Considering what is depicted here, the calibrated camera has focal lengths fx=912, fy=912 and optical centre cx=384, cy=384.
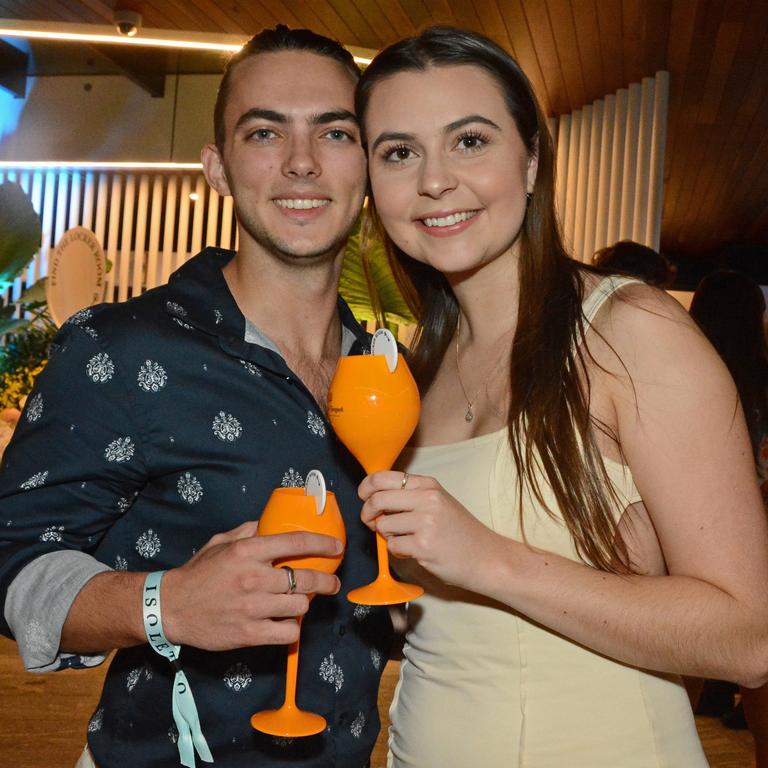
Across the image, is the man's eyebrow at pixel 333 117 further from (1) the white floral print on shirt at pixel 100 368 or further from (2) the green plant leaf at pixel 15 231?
(2) the green plant leaf at pixel 15 231

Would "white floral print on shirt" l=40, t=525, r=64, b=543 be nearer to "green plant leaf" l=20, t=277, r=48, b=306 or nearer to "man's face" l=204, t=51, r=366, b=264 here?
"man's face" l=204, t=51, r=366, b=264

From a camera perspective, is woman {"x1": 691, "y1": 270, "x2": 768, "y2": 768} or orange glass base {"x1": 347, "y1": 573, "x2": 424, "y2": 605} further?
woman {"x1": 691, "y1": 270, "x2": 768, "y2": 768}

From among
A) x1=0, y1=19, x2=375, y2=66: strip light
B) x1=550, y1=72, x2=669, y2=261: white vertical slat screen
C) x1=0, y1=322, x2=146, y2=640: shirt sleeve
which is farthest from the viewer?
x1=550, y1=72, x2=669, y2=261: white vertical slat screen

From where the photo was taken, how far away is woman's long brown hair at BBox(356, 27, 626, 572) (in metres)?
1.49

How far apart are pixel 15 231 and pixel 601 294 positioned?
5.22 m

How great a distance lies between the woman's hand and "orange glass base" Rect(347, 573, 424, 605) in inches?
1.7

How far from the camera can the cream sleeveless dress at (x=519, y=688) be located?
1.48 m

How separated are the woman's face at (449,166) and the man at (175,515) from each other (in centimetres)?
23

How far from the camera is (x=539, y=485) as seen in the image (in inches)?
59.9

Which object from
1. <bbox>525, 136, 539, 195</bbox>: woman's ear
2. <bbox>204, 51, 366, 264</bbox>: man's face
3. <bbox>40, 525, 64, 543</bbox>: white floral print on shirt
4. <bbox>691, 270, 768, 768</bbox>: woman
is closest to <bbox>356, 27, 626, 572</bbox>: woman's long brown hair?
<bbox>525, 136, 539, 195</bbox>: woman's ear

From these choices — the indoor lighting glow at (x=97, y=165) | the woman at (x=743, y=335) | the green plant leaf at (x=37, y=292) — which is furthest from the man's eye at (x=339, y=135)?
the indoor lighting glow at (x=97, y=165)

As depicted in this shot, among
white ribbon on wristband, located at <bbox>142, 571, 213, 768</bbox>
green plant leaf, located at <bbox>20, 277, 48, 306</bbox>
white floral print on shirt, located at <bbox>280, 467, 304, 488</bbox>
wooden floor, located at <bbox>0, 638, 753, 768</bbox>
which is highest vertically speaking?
green plant leaf, located at <bbox>20, 277, 48, 306</bbox>

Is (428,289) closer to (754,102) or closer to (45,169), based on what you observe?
(754,102)

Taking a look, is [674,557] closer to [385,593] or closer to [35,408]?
[385,593]
